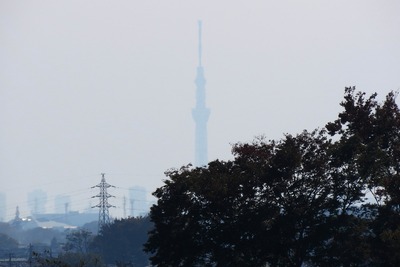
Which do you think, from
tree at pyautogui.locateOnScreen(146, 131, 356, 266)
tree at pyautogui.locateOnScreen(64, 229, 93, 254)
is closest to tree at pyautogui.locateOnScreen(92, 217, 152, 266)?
tree at pyautogui.locateOnScreen(64, 229, 93, 254)

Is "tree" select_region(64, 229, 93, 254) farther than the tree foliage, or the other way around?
"tree" select_region(64, 229, 93, 254)

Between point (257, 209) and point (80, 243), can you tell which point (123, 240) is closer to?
point (80, 243)

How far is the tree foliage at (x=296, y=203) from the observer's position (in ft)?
166

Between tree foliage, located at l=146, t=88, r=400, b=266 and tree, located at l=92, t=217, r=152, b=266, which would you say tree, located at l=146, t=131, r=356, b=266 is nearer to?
tree foliage, located at l=146, t=88, r=400, b=266

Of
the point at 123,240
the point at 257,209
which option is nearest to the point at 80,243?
the point at 123,240

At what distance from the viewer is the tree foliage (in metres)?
50.6

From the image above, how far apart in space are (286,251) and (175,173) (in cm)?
638

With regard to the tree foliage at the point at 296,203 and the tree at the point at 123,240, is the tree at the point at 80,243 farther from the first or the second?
the tree foliage at the point at 296,203

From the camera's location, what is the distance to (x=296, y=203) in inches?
2032

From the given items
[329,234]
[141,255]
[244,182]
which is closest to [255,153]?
[244,182]

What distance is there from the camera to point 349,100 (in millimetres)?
53969

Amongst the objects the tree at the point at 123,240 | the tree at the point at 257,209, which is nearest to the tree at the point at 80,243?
the tree at the point at 123,240

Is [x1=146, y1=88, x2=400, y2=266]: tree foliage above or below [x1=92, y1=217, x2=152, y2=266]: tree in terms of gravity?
below

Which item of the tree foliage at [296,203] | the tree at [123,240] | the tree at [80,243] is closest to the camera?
the tree foliage at [296,203]
